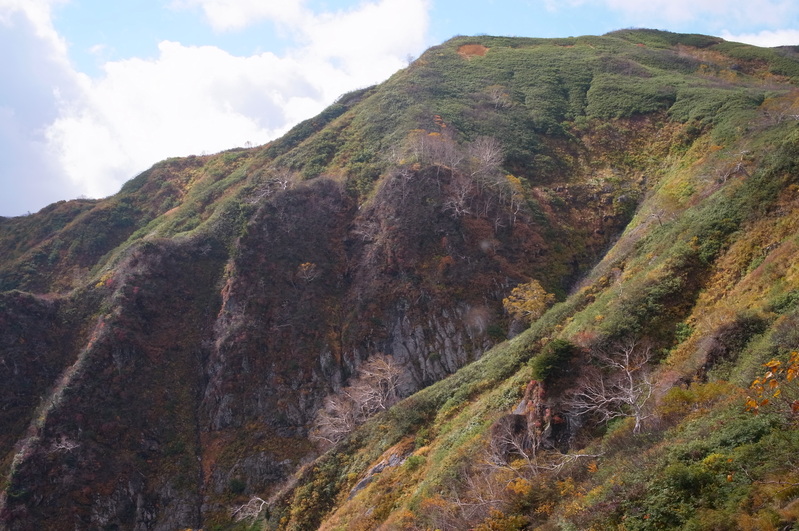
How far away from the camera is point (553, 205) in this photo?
193ft

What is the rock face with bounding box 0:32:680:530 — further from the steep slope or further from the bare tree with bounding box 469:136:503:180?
the bare tree with bounding box 469:136:503:180

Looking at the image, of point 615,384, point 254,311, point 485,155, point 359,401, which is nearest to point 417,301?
point 359,401

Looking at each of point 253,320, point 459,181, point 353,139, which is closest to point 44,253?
point 253,320

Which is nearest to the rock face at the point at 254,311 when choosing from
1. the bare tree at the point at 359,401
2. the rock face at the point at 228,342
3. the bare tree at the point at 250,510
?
the rock face at the point at 228,342

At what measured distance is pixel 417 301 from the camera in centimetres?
5031

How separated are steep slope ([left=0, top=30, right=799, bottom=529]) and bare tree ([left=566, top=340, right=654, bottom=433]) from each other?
35cm

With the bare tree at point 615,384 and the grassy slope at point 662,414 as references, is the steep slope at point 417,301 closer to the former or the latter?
the grassy slope at point 662,414

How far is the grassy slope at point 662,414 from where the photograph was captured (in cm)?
1422

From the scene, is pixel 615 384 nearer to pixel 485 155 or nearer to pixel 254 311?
pixel 254 311

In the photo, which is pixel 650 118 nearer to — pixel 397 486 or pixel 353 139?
pixel 353 139

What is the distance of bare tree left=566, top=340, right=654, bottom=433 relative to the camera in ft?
73.2

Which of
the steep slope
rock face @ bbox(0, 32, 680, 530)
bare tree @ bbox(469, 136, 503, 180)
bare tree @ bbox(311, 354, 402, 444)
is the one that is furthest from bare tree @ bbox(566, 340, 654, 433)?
bare tree @ bbox(469, 136, 503, 180)

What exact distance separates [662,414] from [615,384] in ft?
13.0

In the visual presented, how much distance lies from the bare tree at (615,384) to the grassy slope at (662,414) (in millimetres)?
734
